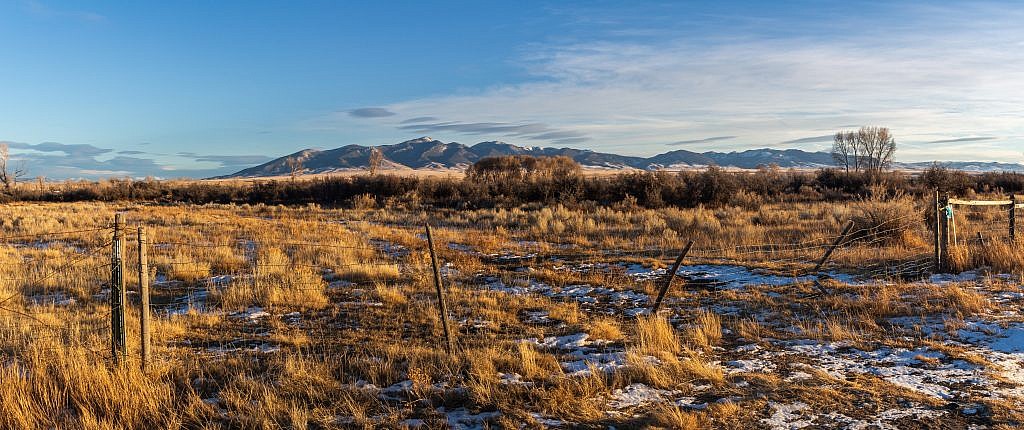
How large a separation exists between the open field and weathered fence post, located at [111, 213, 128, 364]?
0.66 ft

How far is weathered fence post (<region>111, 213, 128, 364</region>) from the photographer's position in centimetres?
580

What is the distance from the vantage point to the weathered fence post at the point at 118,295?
580cm

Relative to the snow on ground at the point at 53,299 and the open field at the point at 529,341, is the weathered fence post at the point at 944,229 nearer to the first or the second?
the open field at the point at 529,341

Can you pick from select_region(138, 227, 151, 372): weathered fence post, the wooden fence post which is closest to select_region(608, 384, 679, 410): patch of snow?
select_region(138, 227, 151, 372): weathered fence post

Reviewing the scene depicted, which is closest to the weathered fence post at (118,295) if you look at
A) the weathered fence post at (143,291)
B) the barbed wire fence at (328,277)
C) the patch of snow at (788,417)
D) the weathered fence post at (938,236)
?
the barbed wire fence at (328,277)

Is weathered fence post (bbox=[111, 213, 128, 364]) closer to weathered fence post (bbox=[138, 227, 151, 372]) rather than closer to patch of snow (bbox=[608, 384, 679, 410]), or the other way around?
weathered fence post (bbox=[138, 227, 151, 372])

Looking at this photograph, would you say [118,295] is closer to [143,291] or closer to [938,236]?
[143,291]

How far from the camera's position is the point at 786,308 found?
9188mm

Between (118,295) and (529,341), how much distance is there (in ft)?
14.3

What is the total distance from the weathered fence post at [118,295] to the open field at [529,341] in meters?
0.20

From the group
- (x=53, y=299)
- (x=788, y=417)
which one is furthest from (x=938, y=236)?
(x=53, y=299)

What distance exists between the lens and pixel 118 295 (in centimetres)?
603

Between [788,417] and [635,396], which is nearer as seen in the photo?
[788,417]

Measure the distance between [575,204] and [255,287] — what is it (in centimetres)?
2113
